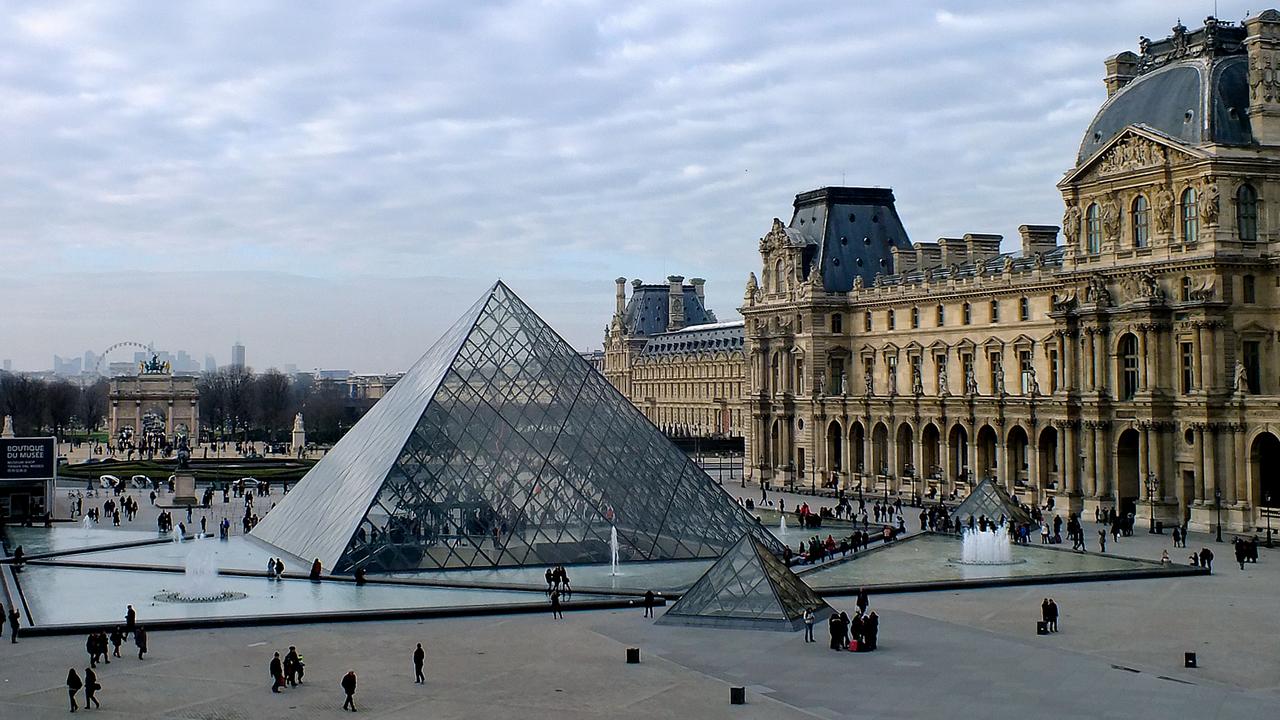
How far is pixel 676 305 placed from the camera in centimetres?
13138

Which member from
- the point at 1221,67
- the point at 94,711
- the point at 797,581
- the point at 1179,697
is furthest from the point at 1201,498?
the point at 94,711

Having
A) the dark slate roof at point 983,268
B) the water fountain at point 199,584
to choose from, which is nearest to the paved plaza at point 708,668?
the water fountain at point 199,584

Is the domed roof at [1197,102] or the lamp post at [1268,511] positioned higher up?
the domed roof at [1197,102]

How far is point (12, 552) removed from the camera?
37.6 metres

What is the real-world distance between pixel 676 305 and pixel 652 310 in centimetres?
308

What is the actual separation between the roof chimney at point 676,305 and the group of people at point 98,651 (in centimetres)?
10619

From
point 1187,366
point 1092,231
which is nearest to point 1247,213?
point 1187,366

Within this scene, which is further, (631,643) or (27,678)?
(631,643)

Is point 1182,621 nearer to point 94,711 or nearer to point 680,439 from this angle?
point 94,711

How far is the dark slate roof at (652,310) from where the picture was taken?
435 ft

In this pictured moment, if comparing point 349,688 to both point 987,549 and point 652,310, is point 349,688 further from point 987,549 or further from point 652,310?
point 652,310

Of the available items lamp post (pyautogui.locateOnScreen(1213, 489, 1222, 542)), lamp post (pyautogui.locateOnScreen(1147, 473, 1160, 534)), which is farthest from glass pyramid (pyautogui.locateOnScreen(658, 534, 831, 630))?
lamp post (pyautogui.locateOnScreen(1147, 473, 1160, 534))

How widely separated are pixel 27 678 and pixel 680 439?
68.6 m

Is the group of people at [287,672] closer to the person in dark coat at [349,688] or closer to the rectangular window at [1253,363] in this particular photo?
the person in dark coat at [349,688]
